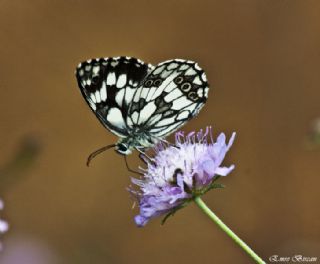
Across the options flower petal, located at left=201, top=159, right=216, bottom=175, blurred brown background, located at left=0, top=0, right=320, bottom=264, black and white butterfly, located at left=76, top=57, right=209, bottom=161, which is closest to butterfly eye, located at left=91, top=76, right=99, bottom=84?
black and white butterfly, located at left=76, top=57, right=209, bottom=161

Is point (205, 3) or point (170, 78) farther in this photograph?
point (205, 3)

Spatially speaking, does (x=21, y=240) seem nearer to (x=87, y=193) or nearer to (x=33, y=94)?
(x=87, y=193)

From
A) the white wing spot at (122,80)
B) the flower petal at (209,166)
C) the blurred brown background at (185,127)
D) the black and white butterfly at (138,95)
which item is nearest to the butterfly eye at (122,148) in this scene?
the black and white butterfly at (138,95)

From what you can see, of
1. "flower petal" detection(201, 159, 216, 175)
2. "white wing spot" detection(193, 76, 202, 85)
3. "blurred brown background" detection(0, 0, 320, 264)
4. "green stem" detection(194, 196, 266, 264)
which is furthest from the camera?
"blurred brown background" detection(0, 0, 320, 264)

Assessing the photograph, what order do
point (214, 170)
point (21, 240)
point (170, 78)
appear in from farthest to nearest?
point (21, 240) < point (170, 78) < point (214, 170)

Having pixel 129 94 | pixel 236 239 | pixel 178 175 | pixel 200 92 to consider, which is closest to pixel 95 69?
pixel 129 94

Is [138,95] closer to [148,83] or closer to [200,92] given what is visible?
[148,83]

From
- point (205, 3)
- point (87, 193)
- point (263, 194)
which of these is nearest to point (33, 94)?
point (87, 193)

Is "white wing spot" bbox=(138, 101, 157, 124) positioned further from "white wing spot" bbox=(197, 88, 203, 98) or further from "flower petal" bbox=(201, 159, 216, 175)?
"flower petal" bbox=(201, 159, 216, 175)
